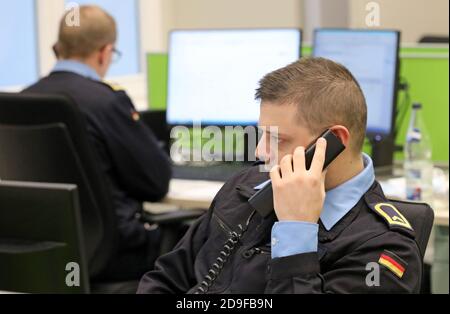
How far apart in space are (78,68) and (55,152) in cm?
62

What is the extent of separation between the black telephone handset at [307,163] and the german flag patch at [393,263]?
7.0 inches

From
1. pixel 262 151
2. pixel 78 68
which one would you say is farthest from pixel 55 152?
pixel 262 151

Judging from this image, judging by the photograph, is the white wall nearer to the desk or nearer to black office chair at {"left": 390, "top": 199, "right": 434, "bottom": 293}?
the desk

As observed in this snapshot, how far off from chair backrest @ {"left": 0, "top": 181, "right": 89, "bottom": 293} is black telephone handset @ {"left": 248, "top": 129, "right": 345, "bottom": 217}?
38cm

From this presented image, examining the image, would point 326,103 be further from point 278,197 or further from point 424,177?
point 424,177

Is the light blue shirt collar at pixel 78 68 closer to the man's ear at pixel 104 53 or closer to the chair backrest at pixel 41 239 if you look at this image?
the man's ear at pixel 104 53

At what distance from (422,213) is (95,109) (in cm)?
144

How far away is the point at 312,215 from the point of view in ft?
4.38

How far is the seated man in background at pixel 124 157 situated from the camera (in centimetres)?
271

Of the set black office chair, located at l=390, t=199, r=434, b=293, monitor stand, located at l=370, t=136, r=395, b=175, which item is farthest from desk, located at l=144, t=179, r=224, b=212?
black office chair, located at l=390, t=199, r=434, b=293

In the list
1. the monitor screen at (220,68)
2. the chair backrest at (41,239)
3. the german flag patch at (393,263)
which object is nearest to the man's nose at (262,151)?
the german flag patch at (393,263)

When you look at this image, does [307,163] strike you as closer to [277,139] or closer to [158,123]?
[277,139]

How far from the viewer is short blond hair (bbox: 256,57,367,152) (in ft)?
4.62

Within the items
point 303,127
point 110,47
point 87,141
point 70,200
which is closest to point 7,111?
point 87,141
